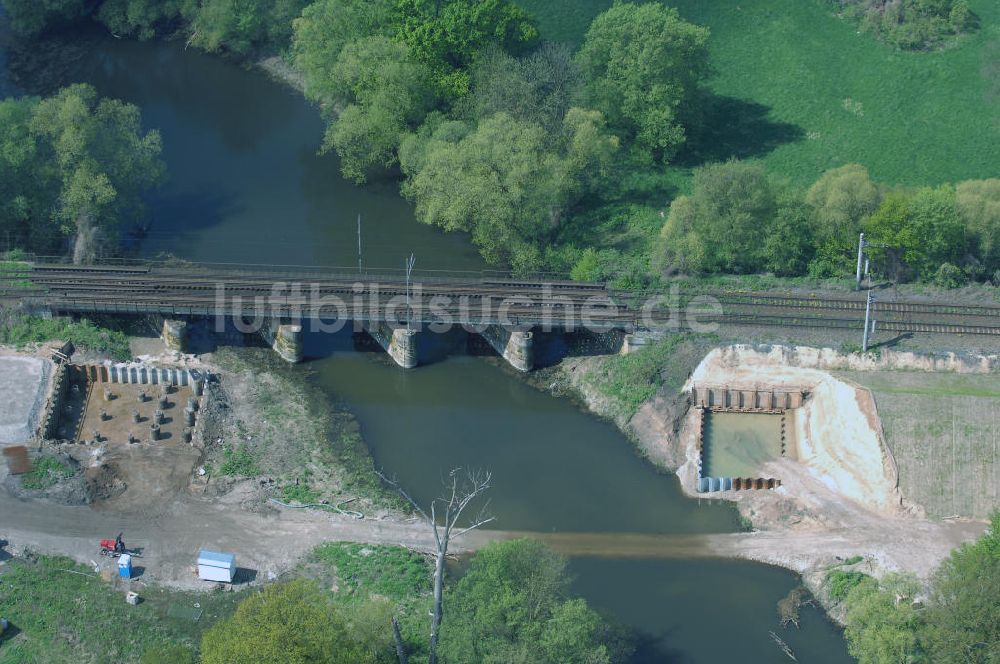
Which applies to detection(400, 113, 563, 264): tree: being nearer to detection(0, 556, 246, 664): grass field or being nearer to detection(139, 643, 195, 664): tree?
detection(0, 556, 246, 664): grass field

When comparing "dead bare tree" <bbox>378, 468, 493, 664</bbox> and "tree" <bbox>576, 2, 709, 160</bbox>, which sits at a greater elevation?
"tree" <bbox>576, 2, 709, 160</bbox>

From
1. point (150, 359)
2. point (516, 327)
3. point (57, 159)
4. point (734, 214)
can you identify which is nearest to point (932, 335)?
point (734, 214)

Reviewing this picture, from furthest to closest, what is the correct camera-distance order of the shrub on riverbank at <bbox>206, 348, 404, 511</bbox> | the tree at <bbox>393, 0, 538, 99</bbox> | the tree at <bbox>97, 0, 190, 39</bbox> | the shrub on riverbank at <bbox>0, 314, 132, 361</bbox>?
the tree at <bbox>97, 0, 190, 39</bbox> < the tree at <bbox>393, 0, 538, 99</bbox> < the shrub on riverbank at <bbox>0, 314, 132, 361</bbox> < the shrub on riverbank at <bbox>206, 348, 404, 511</bbox>

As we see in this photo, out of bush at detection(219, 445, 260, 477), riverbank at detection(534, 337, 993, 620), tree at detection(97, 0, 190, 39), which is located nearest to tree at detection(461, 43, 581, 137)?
riverbank at detection(534, 337, 993, 620)

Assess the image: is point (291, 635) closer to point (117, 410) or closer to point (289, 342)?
point (117, 410)

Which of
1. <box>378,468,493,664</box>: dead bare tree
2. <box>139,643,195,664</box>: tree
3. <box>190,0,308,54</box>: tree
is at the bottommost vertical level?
<box>139,643,195,664</box>: tree

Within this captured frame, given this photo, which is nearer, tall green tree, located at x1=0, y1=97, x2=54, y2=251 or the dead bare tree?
the dead bare tree

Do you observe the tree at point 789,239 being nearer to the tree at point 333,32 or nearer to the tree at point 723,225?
the tree at point 723,225
